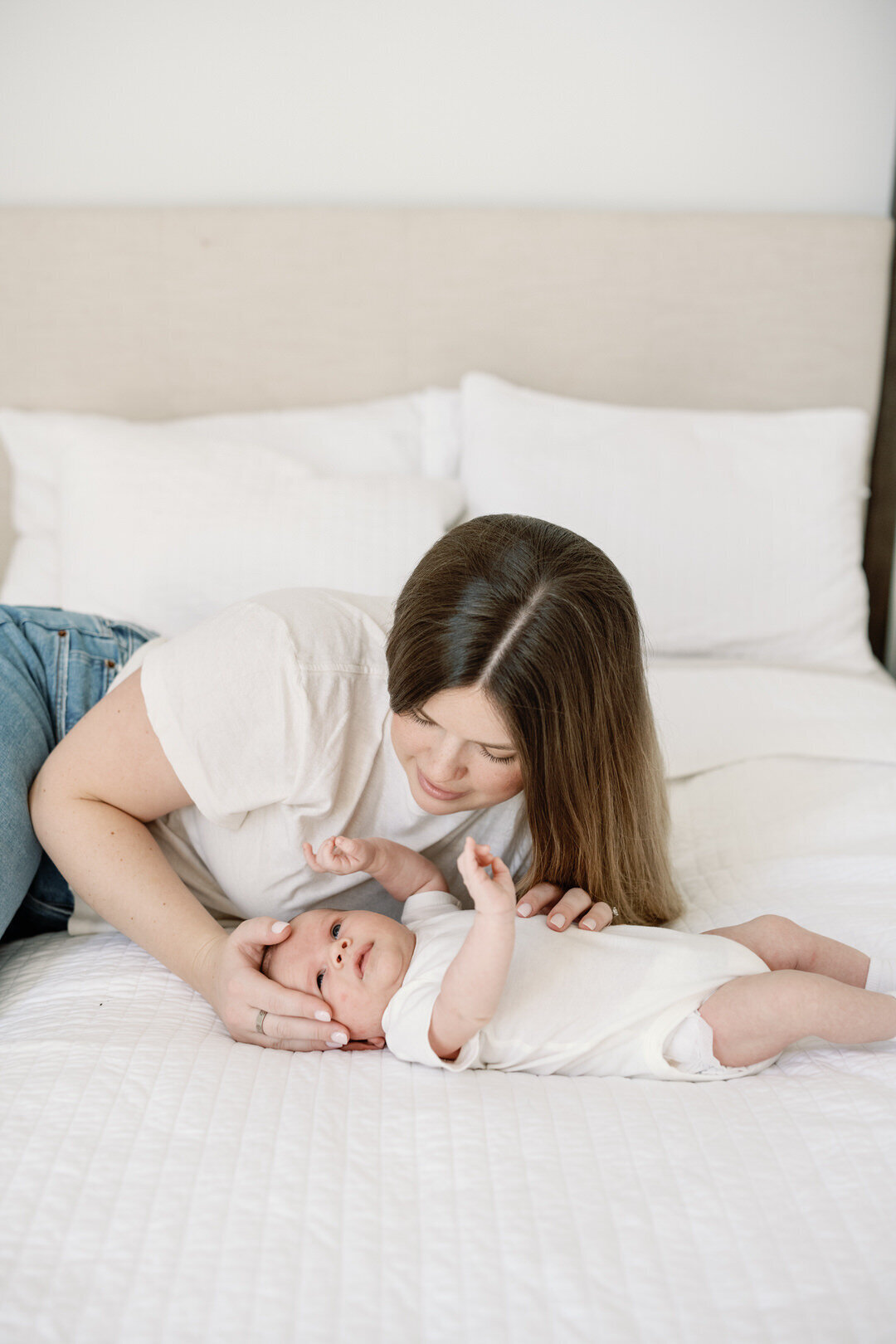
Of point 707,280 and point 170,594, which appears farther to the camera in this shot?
point 707,280

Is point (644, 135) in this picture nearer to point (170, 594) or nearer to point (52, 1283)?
point (170, 594)

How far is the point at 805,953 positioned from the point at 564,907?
10.5 inches

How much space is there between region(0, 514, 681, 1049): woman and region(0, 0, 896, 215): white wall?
52.2 inches

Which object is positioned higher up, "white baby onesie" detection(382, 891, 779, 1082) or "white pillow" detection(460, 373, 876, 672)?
"white pillow" detection(460, 373, 876, 672)

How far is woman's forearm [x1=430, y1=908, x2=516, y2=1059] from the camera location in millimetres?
916

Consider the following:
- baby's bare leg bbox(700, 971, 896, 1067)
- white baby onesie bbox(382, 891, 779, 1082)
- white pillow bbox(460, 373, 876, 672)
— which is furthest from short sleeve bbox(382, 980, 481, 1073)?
white pillow bbox(460, 373, 876, 672)

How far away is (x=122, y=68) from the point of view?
6.73 feet

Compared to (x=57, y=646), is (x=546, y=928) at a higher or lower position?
lower

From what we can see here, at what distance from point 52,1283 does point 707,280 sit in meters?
2.12

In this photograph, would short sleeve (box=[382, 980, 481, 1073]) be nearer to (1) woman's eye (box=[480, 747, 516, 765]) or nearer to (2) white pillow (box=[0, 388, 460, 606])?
(1) woman's eye (box=[480, 747, 516, 765])

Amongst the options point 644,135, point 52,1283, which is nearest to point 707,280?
point 644,135

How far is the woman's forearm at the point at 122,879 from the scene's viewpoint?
110 centimetres

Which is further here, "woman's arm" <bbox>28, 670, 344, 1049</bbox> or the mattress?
"woman's arm" <bbox>28, 670, 344, 1049</bbox>

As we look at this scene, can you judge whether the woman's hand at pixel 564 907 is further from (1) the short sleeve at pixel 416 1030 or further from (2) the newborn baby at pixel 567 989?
(1) the short sleeve at pixel 416 1030
